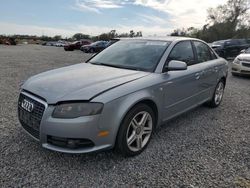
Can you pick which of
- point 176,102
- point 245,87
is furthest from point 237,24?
point 176,102

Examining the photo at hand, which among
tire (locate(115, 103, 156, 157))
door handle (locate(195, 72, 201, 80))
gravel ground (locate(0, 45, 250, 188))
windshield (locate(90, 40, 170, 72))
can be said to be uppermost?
windshield (locate(90, 40, 170, 72))

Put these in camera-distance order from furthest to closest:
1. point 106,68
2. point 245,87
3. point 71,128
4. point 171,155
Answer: point 245,87, point 106,68, point 171,155, point 71,128

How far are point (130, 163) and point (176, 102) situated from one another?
51.1 inches

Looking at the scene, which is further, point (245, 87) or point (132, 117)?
point (245, 87)

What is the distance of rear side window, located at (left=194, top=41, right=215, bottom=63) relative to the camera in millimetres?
4609

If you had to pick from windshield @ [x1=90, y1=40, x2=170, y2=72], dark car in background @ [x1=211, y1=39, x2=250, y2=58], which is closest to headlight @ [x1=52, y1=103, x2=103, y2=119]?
windshield @ [x1=90, y1=40, x2=170, y2=72]

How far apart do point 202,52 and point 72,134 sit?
3307 millimetres

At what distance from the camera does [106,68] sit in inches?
143

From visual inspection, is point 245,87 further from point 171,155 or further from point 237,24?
point 237,24

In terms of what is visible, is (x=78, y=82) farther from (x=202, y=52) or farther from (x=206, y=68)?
(x=202, y=52)

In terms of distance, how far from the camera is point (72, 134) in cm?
259

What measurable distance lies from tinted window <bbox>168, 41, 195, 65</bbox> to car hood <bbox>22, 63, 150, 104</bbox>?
0.79 meters

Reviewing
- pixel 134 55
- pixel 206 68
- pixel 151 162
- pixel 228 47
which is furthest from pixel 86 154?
pixel 228 47

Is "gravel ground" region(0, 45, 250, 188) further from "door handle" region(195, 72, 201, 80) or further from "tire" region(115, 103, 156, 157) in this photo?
"door handle" region(195, 72, 201, 80)
